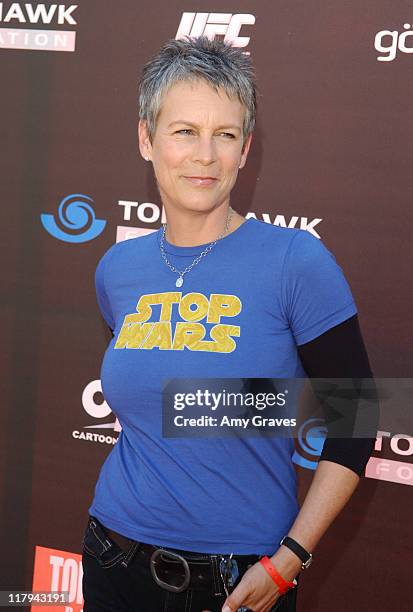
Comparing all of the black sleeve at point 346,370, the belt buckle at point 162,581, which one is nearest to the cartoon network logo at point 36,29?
the black sleeve at point 346,370

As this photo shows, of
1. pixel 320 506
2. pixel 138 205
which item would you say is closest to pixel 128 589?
pixel 320 506

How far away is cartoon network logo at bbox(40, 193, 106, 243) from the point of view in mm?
2730

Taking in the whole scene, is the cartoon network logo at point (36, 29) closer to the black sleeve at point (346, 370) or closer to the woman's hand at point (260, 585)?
the black sleeve at point (346, 370)

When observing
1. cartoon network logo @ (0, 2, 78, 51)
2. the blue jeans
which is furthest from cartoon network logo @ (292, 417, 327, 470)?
cartoon network logo @ (0, 2, 78, 51)

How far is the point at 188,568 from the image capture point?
142 centimetres

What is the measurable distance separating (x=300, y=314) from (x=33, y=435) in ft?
5.56

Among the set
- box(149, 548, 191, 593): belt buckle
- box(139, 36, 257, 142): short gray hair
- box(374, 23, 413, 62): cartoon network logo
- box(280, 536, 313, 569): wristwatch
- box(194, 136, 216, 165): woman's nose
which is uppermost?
box(374, 23, 413, 62): cartoon network logo

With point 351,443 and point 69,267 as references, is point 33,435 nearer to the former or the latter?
point 69,267

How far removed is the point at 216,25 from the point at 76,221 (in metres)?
0.80

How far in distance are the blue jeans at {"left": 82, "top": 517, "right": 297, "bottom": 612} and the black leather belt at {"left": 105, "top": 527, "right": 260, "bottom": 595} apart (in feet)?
0.05

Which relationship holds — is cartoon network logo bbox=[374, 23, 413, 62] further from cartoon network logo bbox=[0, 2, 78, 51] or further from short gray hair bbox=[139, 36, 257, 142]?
cartoon network logo bbox=[0, 2, 78, 51]

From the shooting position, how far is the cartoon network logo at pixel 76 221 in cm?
273

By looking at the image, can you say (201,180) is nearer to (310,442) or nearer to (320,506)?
(320,506)

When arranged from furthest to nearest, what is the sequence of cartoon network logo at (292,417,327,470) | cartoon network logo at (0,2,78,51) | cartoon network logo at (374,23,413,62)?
cartoon network logo at (0,2,78,51) → cartoon network logo at (292,417,327,470) → cartoon network logo at (374,23,413,62)
